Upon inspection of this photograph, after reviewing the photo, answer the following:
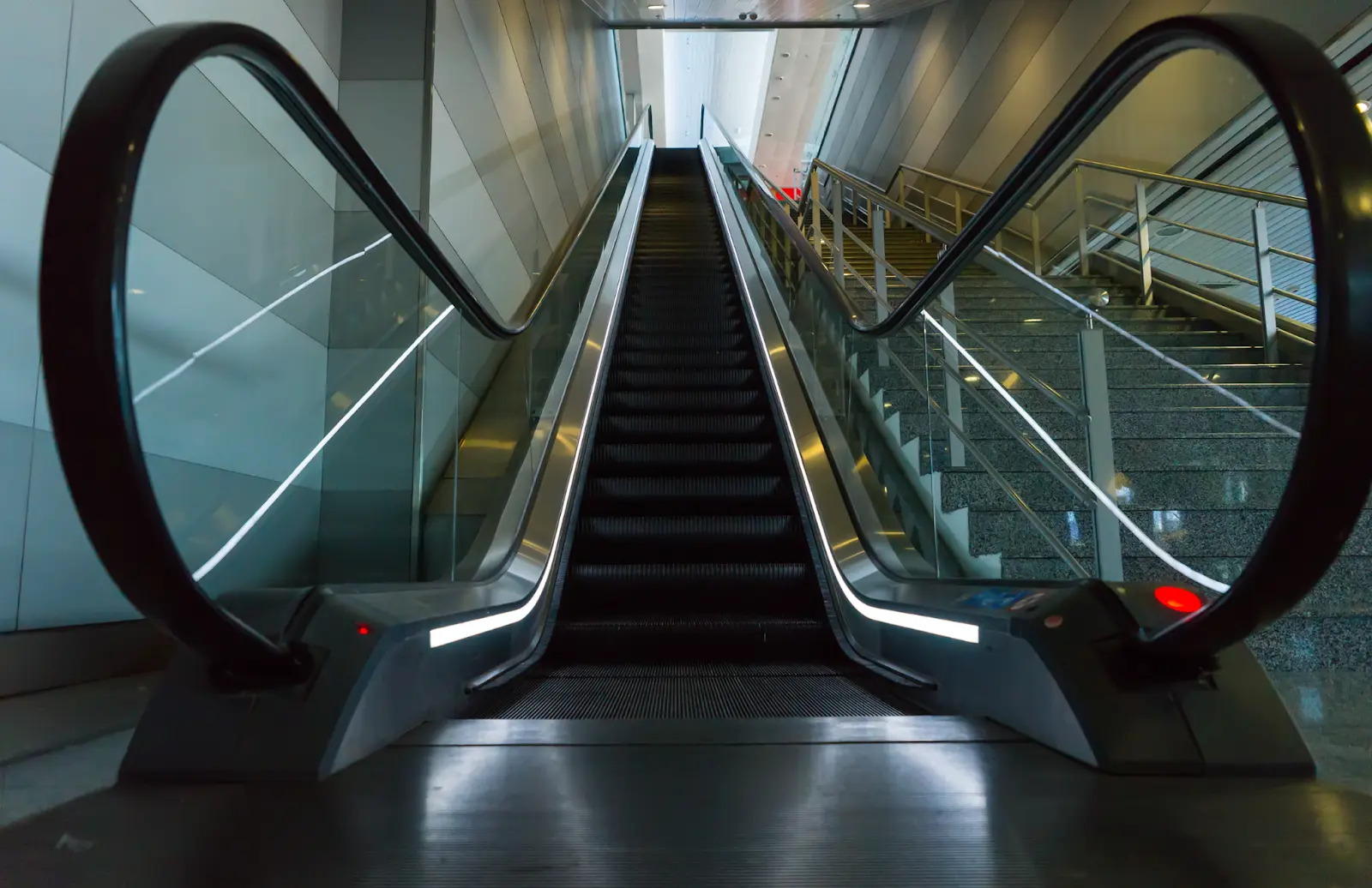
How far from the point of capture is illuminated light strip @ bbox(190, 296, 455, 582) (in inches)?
80.7

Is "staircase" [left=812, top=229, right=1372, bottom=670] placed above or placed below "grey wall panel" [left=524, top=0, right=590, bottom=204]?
below

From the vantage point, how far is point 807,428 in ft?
13.8

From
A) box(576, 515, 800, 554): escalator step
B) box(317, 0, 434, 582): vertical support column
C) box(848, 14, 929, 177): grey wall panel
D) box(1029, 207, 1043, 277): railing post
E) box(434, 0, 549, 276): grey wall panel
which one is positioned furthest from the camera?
box(848, 14, 929, 177): grey wall panel

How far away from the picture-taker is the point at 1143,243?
5098mm

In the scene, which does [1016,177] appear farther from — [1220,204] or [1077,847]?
[1220,204]

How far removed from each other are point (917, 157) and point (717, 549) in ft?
33.1

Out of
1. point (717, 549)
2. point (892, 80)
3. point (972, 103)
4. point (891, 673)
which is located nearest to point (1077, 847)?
point (891, 673)

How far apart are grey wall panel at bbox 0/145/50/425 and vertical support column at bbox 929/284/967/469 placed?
2.74m

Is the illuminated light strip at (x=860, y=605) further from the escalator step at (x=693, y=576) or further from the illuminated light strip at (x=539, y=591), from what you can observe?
the illuminated light strip at (x=539, y=591)

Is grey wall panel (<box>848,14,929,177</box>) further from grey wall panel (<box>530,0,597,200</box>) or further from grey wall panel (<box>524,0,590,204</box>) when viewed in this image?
grey wall panel (<box>524,0,590,204</box>)

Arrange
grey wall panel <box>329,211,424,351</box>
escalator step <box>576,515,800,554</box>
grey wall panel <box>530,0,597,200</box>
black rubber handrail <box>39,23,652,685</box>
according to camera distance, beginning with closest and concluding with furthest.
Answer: black rubber handrail <box>39,23,652,685</box>, grey wall panel <box>329,211,424,351</box>, escalator step <box>576,515,800,554</box>, grey wall panel <box>530,0,597,200</box>

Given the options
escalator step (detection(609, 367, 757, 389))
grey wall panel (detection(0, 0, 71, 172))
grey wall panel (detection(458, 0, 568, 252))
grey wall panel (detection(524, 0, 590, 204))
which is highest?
grey wall panel (detection(524, 0, 590, 204))

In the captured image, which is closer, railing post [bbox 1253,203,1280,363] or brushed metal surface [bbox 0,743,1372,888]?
brushed metal surface [bbox 0,743,1372,888]

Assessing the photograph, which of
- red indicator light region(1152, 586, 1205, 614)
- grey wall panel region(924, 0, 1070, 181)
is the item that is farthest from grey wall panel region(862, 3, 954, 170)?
red indicator light region(1152, 586, 1205, 614)
